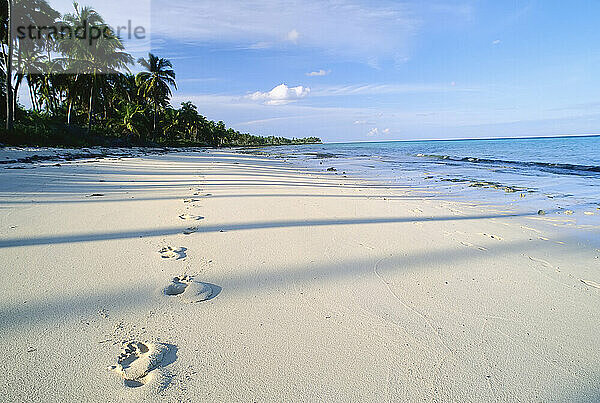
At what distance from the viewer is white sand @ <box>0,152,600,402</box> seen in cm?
117

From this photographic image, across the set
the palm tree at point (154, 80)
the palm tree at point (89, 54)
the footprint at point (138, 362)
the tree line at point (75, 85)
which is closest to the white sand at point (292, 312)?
the footprint at point (138, 362)

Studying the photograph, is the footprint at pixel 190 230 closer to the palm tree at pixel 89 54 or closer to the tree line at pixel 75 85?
the tree line at pixel 75 85

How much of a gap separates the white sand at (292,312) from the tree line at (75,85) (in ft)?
50.2

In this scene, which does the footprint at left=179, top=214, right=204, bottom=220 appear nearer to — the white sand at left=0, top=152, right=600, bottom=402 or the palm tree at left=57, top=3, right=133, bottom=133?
the white sand at left=0, top=152, right=600, bottom=402

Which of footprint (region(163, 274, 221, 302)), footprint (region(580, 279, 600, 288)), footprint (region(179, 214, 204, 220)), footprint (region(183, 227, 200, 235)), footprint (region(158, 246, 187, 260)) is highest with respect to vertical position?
footprint (region(179, 214, 204, 220))

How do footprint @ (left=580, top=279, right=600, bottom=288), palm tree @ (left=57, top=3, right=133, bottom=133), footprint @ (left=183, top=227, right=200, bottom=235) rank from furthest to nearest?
1. palm tree @ (left=57, top=3, right=133, bottom=133)
2. footprint @ (left=183, top=227, right=200, bottom=235)
3. footprint @ (left=580, top=279, right=600, bottom=288)

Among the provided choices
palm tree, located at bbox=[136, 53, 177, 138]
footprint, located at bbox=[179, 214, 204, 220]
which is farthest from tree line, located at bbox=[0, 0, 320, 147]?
footprint, located at bbox=[179, 214, 204, 220]

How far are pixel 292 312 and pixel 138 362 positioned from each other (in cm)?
72

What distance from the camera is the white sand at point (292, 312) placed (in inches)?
46.0

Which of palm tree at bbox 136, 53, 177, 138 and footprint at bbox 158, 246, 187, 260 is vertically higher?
palm tree at bbox 136, 53, 177, 138

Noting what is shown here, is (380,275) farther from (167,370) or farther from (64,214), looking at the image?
(64,214)

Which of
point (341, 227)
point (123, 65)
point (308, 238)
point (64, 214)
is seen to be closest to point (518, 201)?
point (341, 227)

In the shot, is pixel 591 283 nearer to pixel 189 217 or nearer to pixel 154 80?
pixel 189 217

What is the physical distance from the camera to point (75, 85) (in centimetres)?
2344
